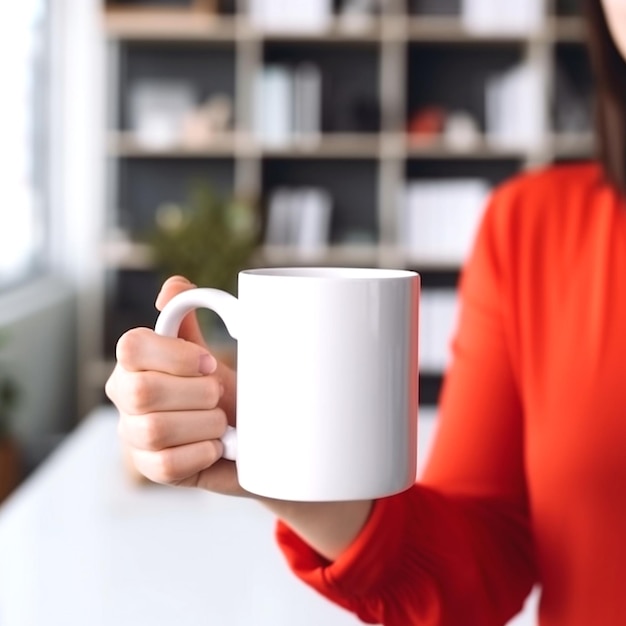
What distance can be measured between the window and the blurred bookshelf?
0.26 metres

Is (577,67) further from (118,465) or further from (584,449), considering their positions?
(584,449)

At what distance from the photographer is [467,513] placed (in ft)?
2.92

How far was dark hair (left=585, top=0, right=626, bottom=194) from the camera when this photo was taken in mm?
1023

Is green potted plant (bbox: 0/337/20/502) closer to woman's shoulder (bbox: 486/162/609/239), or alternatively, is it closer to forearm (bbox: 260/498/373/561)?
woman's shoulder (bbox: 486/162/609/239)

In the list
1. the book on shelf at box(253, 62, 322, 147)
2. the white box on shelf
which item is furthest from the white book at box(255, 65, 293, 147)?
the white box on shelf

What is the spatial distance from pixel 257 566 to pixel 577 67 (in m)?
3.26

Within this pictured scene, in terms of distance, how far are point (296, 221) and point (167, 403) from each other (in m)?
3.41

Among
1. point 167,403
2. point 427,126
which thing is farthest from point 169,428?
point 427,126

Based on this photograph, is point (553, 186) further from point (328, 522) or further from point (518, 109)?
point (518, 109)

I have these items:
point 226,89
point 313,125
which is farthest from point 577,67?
point 226,89

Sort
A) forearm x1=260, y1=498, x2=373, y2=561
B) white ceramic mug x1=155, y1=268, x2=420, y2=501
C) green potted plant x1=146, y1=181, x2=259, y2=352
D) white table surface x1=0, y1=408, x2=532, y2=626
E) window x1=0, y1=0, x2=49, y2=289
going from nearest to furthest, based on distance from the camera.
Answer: white ceramic mug x1=155, y1=268, x2=420, y2=501, forearm x1=260, y1=498, x2=373, y2=561, white table surface x1=0, y1=408, x2=532, y2=626, green potted plant x1=146, y1=181, x2=259, y2=352, window x1=0, y1=0, x2=49, y2=289

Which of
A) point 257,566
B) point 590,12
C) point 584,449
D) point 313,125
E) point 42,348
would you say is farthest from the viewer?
point 313,125

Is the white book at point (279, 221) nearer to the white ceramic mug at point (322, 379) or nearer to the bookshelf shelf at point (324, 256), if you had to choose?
the bookshelf shelf at point (324, 256)

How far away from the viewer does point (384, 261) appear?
386cm
